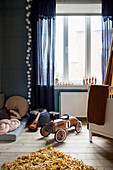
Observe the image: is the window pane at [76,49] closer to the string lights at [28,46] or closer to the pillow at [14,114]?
the string lights at [28,46]

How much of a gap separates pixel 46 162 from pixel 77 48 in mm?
2585

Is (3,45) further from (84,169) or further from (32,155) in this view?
(84,169)

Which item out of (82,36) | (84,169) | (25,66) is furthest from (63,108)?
(84,169)

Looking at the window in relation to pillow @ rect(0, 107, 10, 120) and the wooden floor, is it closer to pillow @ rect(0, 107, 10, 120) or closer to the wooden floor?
pillow @ rect(0, 107, 10, 120)

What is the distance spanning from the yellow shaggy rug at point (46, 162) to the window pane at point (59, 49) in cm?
206

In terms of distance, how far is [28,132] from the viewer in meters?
2.94

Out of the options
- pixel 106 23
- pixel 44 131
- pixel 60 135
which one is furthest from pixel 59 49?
pixel 60 135

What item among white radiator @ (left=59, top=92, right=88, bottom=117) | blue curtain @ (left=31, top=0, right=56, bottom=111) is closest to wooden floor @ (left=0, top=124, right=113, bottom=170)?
white radiator @ (left=59, top=92, right=88, bottom=117)

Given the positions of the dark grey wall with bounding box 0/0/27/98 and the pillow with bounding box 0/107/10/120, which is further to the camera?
the dark grey wall with bounding box 0/0/27/98

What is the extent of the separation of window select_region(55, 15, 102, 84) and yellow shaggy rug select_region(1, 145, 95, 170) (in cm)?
204

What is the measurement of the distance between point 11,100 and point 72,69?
1400 millimetres

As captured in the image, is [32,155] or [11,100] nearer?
[32,155]

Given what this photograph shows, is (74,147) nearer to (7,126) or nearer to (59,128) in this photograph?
(59,128)

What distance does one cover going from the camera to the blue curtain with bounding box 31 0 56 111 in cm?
351
